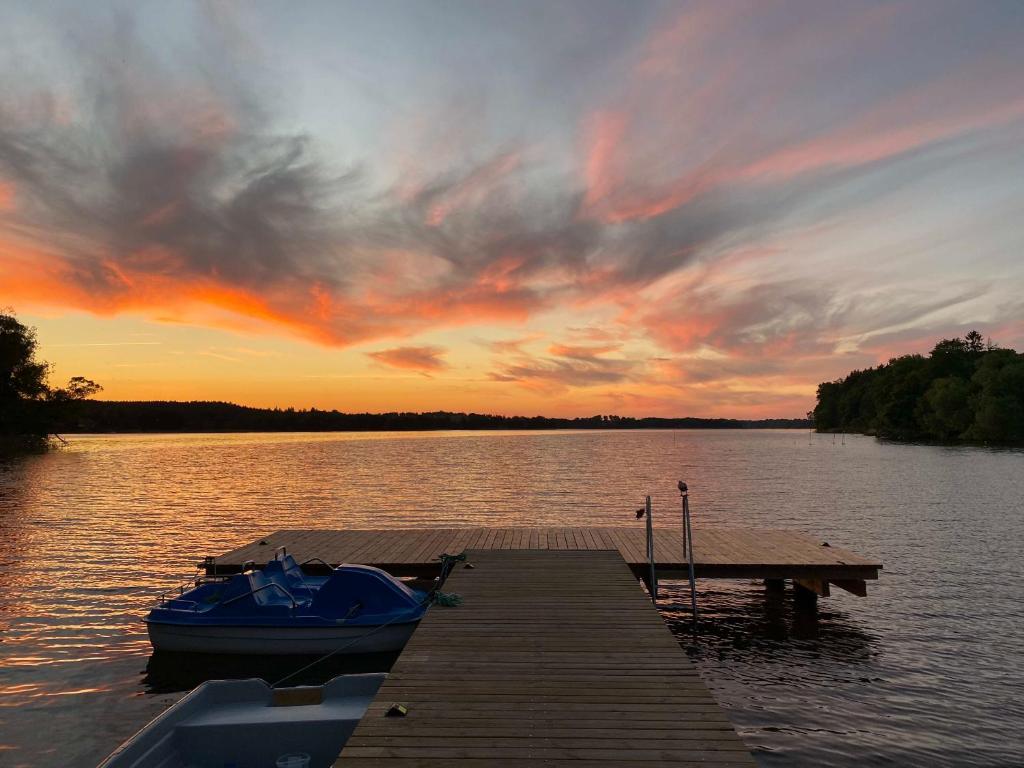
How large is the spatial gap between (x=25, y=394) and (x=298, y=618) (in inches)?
4299

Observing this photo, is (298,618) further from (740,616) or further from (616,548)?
(740,616)

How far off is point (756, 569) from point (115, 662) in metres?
14.0

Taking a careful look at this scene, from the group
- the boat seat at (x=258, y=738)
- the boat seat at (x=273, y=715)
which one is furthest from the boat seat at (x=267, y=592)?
the boat seat at (x=258, y=738)

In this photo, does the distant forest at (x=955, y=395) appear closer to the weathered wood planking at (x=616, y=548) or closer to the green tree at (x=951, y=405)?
the green tree at (x=951, y=405)

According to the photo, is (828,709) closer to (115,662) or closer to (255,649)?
(255,649)

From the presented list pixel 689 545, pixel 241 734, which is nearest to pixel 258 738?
pixel 241 734

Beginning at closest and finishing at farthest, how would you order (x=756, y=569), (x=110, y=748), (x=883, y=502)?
(x=110, y=748) < (x=756, y=569) < (x=883, y=502)

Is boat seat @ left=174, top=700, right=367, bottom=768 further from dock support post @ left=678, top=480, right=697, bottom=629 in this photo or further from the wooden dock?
dock support post @ left=678, top=480, right=697, bottom=629

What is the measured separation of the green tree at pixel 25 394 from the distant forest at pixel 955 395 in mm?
154452

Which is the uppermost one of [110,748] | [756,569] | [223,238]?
[223,238]

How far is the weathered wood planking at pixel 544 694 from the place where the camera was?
6016 millimetres

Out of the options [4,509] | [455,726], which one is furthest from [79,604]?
[4,509]

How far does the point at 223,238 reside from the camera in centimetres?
3656

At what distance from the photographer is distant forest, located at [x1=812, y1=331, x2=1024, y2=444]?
382 ft
